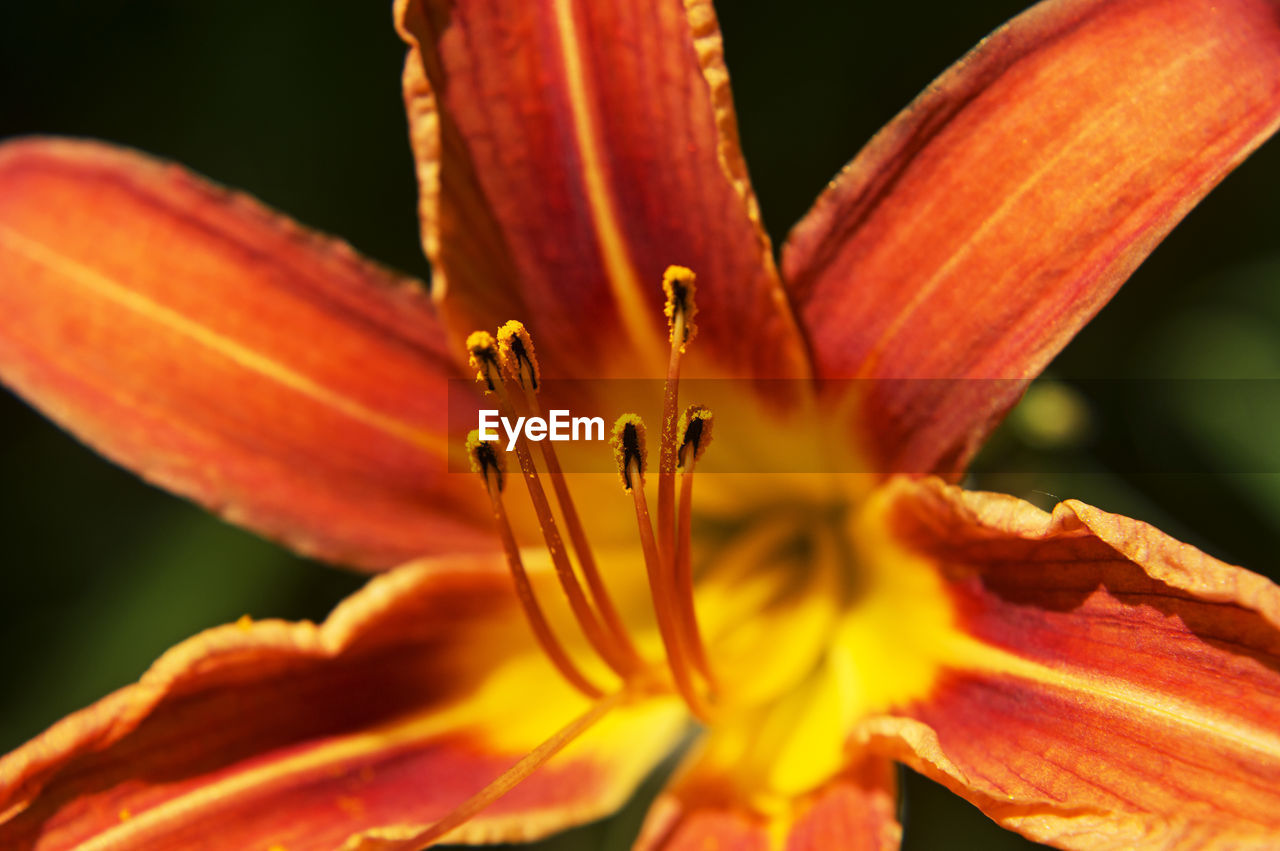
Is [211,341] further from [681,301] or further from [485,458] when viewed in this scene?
[681,301]

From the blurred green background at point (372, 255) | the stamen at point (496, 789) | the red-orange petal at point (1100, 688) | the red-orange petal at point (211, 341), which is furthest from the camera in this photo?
the blurred green background at point (372, 255)

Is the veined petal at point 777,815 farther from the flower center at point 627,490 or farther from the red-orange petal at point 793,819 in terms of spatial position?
the flower center at point 627,490

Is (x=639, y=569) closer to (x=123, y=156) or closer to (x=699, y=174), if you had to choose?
(x=699, y=174)

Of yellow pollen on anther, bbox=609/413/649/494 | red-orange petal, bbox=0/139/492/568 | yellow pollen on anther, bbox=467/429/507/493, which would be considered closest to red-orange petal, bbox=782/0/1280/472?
yellow pollen on anther, bbox=609/413/649/494

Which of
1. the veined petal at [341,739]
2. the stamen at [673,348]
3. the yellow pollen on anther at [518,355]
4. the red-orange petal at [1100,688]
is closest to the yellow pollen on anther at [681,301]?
the stamen at [673,348]

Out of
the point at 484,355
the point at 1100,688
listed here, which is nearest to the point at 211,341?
the point at 484,355

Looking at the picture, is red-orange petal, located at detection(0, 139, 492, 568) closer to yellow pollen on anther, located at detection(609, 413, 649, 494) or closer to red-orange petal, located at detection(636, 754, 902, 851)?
yellow pollen on anther, located at detection(609, 413, 649, 494)
